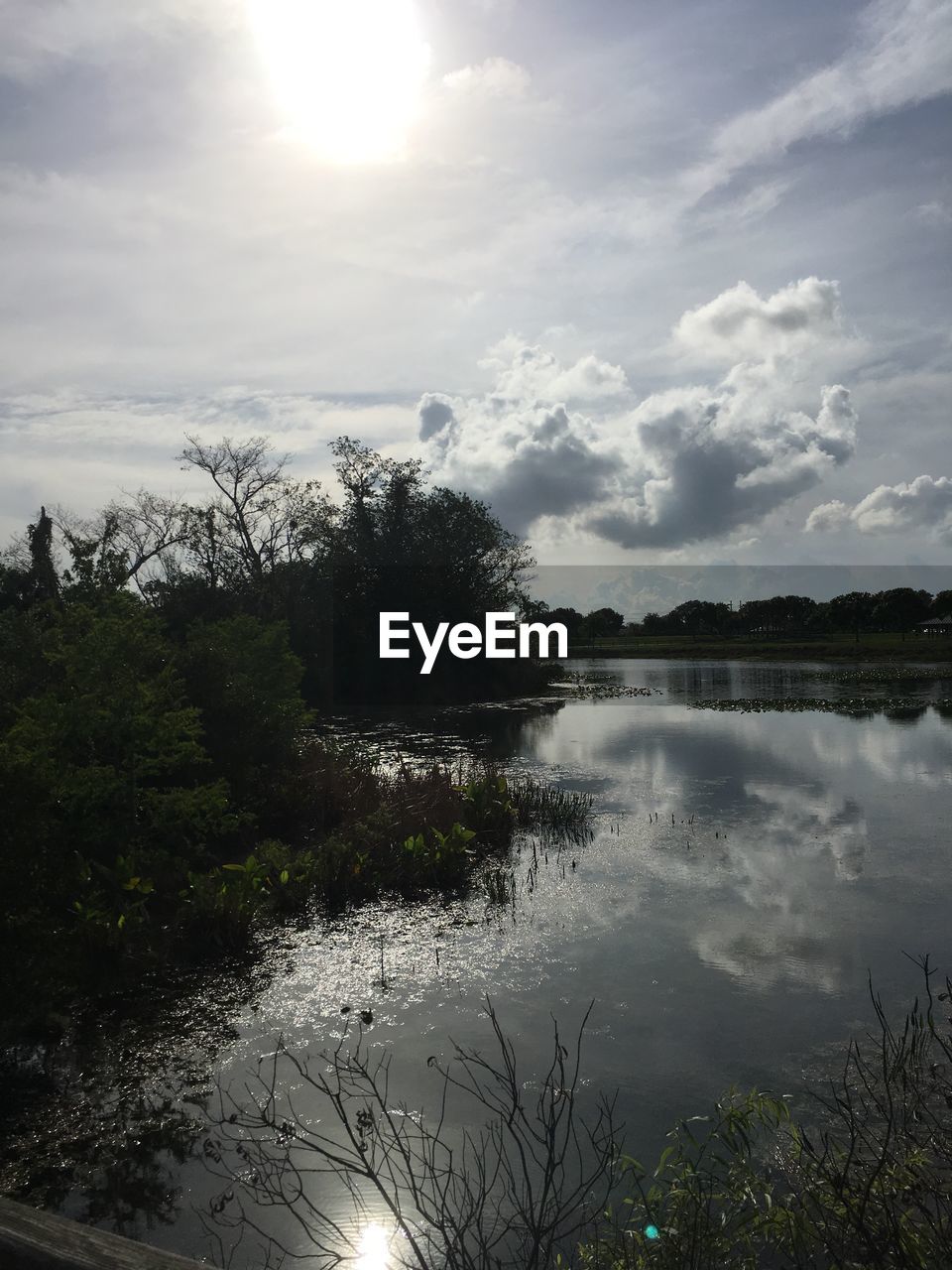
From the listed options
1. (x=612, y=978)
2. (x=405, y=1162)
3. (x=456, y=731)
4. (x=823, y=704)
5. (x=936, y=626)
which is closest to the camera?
(x=405, y=1162)

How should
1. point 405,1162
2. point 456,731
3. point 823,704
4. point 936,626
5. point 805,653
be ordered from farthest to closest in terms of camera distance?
point 936,626 < point 805,653 < point 823,704 < point 456,731 < point 405,1162

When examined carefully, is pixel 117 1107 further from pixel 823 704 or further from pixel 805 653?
pixel 805 653

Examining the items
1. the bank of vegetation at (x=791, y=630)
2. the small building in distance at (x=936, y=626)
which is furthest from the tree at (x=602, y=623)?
the small building in distance at (x=936, y=626)

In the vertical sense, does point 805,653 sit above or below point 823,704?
above

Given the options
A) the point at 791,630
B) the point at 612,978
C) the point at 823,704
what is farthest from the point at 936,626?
the point at 612,978

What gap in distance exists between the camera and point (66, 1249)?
2.24 m

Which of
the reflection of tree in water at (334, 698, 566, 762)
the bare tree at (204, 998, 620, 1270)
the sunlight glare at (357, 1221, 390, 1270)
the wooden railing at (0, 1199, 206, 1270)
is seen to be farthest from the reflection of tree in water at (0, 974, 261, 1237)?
the reflection of tree in water at (334, 698, 566, 762)

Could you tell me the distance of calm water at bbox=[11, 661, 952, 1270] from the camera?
660cm

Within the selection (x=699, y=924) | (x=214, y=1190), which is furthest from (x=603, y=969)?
(x=214, y=1190)

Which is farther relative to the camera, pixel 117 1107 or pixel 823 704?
pixel 823 704

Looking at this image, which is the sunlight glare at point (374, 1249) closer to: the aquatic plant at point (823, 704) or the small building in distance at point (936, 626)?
the aquatic plant at point (823, 704)

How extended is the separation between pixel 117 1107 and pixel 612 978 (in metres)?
4.78

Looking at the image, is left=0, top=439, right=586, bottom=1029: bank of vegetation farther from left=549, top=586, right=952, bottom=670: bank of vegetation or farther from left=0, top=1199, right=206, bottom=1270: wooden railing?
left=549, top=586, right=952, bottom=670: bank of vegetation

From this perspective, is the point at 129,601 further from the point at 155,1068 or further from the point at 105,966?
the point at 155,1068
